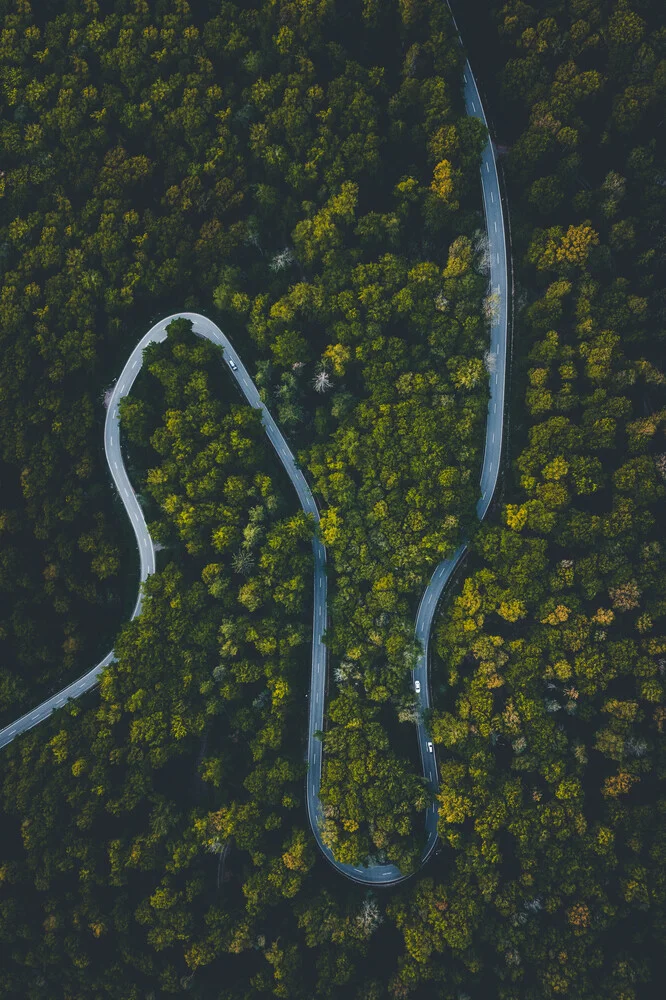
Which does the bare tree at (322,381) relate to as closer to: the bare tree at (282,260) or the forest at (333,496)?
the forest at (333,496)

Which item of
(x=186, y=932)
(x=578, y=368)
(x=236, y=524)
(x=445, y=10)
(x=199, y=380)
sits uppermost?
(x=445, y=10)

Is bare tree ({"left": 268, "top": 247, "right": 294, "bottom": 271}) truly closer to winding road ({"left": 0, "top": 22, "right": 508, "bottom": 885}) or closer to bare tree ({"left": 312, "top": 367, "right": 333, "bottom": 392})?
winding road ({"left": 0, "top": 22, "right": 508, "bottom": 885})

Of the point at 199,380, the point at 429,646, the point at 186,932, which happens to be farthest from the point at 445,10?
the point at 186,932

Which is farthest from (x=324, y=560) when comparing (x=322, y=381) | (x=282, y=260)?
(x=282, y=260)

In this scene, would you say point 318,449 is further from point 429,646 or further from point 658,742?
point 658,742

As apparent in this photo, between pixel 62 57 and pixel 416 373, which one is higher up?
pixel 62 57

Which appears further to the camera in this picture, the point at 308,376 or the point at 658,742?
the point at 308,376

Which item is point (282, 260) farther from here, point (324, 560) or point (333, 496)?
point (324, 560)
